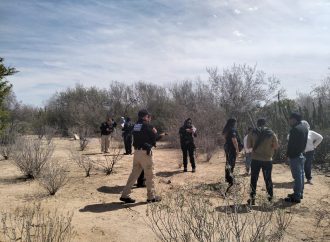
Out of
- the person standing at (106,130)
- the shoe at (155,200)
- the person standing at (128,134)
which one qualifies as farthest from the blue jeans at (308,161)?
the person standing at (106,130)

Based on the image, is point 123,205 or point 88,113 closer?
point 123,205

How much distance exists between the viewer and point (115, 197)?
329 inches

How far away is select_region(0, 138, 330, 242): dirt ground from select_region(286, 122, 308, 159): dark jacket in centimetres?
113

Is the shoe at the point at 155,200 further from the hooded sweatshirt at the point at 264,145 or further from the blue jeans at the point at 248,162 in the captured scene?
the blue jeans at the point at 248,162

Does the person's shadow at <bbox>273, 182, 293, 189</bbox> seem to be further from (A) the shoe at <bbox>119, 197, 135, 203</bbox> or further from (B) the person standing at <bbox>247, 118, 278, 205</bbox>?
(A) the shoe at <bbox>119, 197, 135, 203</bbox>

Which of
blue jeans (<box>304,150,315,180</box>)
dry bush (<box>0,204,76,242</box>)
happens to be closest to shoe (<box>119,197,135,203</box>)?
dry bush (<box>0,204,76,242</box>)

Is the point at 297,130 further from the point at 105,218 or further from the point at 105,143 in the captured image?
the point at 105,143

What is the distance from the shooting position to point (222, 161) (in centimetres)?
1426

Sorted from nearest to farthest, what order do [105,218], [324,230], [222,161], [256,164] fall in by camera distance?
[324,230], [105,218], [256,164], [222,161]

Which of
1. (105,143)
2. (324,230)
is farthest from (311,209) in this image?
(105,143)

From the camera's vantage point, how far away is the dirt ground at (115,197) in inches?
243

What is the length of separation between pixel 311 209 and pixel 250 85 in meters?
19.8

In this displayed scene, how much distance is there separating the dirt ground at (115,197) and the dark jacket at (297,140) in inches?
44.5

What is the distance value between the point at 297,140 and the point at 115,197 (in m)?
4.12
